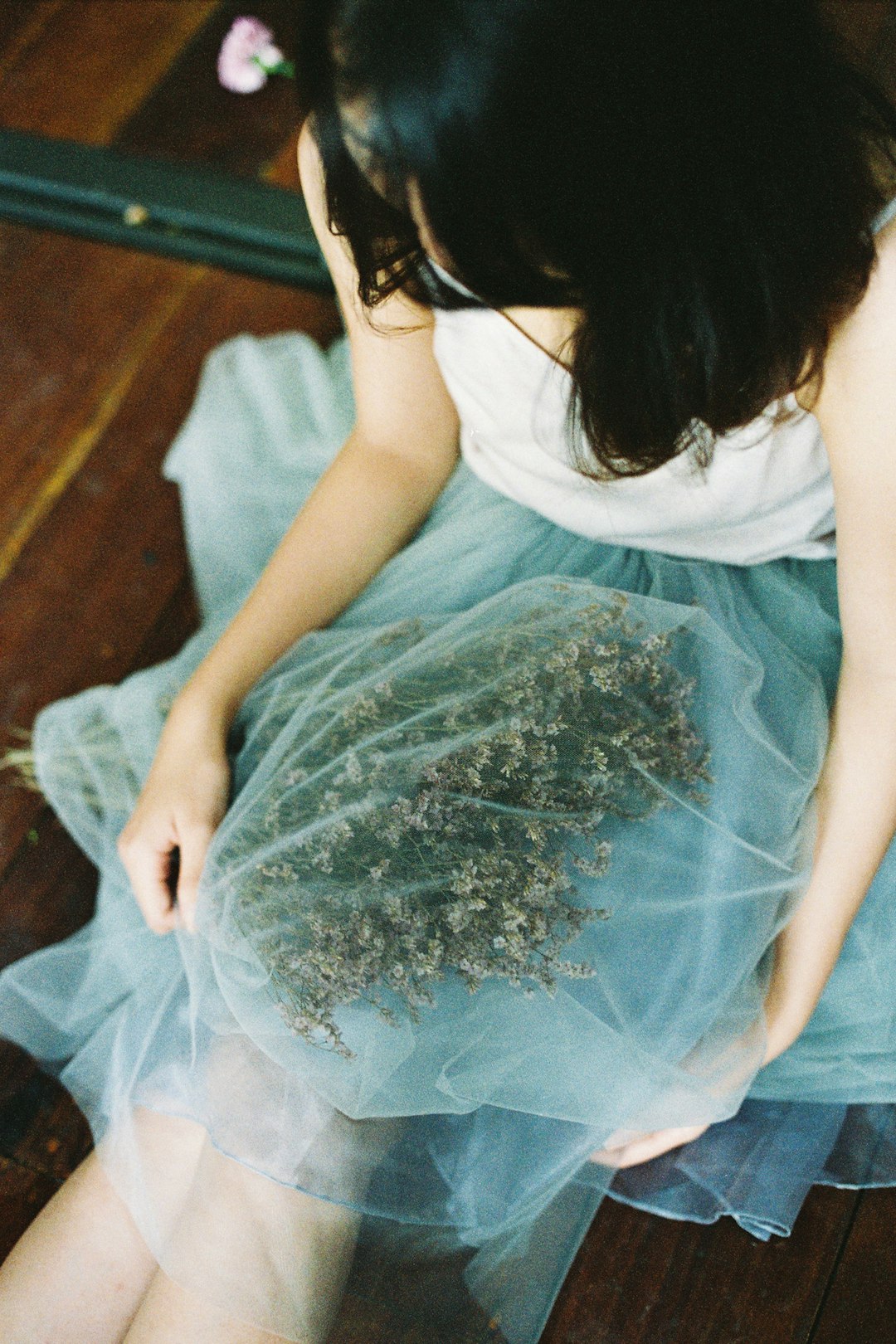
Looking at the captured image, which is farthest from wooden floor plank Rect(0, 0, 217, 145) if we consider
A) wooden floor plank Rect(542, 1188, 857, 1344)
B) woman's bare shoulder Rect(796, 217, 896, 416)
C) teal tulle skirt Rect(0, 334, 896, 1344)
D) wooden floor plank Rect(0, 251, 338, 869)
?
wooden floor plank Rect(542, 1188, 857, 1344)

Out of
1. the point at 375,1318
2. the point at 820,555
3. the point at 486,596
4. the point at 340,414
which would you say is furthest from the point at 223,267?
the point at 375,1318

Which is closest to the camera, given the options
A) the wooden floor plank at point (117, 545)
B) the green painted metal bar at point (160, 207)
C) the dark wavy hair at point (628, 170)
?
the dark wavy hair at point (628, 170)

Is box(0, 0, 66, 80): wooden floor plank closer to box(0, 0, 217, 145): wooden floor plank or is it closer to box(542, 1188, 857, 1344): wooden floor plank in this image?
box(0, 0, 217, 145): wooden floor plank

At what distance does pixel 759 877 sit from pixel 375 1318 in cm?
44

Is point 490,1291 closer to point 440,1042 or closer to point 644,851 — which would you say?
point 440,1042

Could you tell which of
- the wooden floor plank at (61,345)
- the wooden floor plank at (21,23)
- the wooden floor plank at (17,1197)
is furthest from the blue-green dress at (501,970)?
the wooden floor plank at (21,23)

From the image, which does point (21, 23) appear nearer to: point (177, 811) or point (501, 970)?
point (177, 811)

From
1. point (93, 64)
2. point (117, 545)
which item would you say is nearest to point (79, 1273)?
point (117, 545)

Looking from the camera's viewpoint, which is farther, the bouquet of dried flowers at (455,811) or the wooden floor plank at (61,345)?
the wooden floor plank at (61,345)

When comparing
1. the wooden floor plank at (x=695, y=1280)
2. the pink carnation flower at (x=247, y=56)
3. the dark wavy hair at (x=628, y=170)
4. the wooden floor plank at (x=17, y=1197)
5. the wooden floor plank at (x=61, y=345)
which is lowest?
the wooden floor plank at (x=695, y=1280)

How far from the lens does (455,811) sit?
2.28 feet

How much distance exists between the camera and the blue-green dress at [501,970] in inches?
27.6

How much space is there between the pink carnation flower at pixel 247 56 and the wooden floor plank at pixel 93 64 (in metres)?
0.23

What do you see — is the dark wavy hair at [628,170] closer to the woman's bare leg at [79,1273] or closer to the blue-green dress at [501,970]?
the blue-green dress at [501,970]
